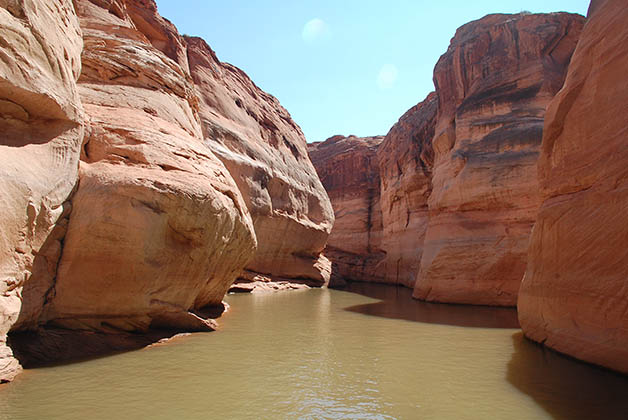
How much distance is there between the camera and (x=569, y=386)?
4129mm

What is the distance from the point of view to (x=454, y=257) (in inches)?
476

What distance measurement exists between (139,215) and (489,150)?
10.8 m

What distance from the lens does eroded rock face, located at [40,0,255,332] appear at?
4883 millimetres

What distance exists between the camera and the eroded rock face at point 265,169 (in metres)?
14.3

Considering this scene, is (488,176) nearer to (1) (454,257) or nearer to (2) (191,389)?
(1) (454,257)

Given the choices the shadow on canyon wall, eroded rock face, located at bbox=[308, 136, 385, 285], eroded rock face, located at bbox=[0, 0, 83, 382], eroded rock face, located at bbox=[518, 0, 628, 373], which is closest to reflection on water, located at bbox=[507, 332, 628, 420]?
eroded rock face, located at bbox=[518, 0, 628, 373]

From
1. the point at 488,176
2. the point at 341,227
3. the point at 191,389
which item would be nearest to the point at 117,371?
the point at 191,389

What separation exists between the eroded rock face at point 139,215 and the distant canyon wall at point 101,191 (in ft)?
0.06

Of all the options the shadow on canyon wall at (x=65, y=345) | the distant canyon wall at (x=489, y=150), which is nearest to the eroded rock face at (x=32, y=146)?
the shadow on canyon wall at (x=65, y=345)

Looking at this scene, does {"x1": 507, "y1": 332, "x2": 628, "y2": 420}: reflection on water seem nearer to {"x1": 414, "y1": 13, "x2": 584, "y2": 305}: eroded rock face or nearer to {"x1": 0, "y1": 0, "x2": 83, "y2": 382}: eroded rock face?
{"x1": 0, "y1": 0, "x2": 83, "y2": 382}: eroded rock face

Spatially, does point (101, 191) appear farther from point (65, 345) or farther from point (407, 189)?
point (407, 189)

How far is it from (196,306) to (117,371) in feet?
11.0

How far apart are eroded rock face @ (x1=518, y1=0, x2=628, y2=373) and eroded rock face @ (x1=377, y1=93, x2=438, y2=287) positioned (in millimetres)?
12700

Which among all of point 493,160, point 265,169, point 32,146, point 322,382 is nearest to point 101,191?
point 32,146
